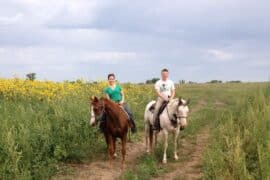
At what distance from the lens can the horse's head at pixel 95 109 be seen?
12429mm

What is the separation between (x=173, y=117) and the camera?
13594 mm

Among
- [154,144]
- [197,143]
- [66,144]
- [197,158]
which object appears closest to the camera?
[66,144]

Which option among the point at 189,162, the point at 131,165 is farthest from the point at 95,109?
the point at 189,162

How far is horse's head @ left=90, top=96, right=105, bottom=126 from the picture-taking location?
12.4 meters

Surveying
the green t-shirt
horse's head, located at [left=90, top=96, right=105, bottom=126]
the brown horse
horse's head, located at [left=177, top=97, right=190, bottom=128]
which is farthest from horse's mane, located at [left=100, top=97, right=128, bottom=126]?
horse's head, located at [left=177, top=97, right=190, bottom=128]

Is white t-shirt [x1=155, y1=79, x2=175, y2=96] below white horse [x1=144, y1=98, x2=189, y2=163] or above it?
above

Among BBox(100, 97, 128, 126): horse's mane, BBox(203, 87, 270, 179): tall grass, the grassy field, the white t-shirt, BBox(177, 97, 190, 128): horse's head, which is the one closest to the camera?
BBox(203, 87, 270, 179): tall grass

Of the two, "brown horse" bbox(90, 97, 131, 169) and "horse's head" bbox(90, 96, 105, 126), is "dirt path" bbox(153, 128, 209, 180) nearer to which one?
"brown horse" bbox(90, 97, 131, 169)

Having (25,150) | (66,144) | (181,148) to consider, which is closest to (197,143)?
(181,148)

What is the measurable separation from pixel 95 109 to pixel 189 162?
122 inches

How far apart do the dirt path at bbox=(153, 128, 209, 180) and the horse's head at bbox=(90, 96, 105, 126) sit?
84.4 inches

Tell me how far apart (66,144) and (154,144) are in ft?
11.2

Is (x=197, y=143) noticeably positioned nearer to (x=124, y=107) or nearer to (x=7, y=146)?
(x=124, y=107)

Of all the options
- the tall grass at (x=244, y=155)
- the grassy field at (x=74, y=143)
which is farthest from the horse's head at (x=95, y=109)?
the tall grass at (x=244, y=155)
